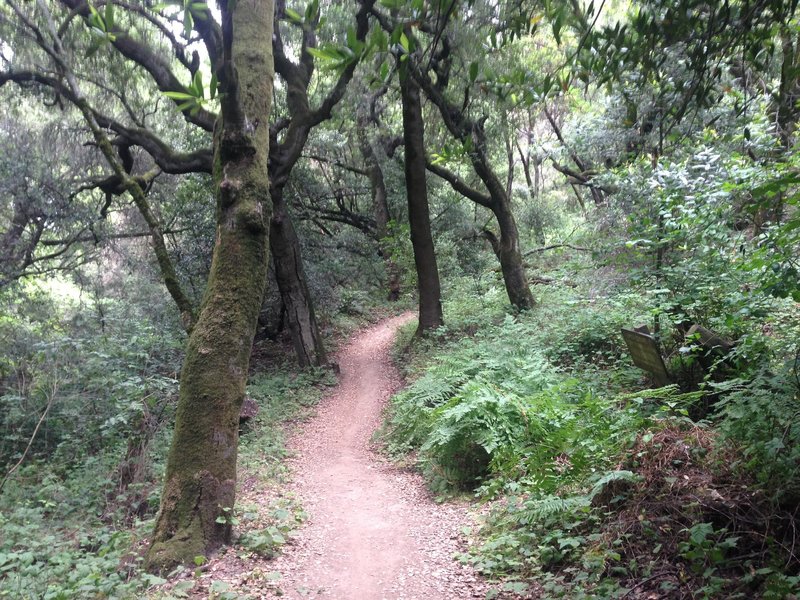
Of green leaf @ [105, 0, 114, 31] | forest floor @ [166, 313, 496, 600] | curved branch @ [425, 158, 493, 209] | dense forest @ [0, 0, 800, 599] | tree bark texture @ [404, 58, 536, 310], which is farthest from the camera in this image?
curved branch @ [425, 158, 493, 209]

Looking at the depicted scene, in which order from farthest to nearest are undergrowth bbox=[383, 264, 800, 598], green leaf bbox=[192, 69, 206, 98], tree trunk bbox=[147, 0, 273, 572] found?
tree trunk bbox=[147, 0, 273, 572] < undergrowth bbox=[383, 264, 800, 598] < green leaf bbox=[192, 69, 206, 98]

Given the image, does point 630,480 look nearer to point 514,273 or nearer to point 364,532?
point 364,532

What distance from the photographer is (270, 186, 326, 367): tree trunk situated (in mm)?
13086

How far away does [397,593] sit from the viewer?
4.33 metres

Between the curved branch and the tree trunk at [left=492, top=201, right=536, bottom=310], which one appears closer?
the tree trunk at [left=492, top=201, right=536, bottom=310]

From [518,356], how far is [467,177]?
15665 millimetres

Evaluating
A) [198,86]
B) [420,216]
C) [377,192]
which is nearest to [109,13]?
[198,86]

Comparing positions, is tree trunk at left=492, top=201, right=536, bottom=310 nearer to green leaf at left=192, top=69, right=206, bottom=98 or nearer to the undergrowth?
the undergrowth

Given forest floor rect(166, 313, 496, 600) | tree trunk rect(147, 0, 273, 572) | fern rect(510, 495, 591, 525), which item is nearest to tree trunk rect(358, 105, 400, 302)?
forest floor rect(166, 313, 496, 600)

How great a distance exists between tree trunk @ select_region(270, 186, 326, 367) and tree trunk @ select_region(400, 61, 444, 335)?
283 cm

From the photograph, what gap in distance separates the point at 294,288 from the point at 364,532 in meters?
8.64

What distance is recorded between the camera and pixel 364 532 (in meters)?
5.62

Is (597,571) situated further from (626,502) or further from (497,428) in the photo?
(497,428)

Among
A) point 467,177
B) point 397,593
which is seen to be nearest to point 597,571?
point 397,593
